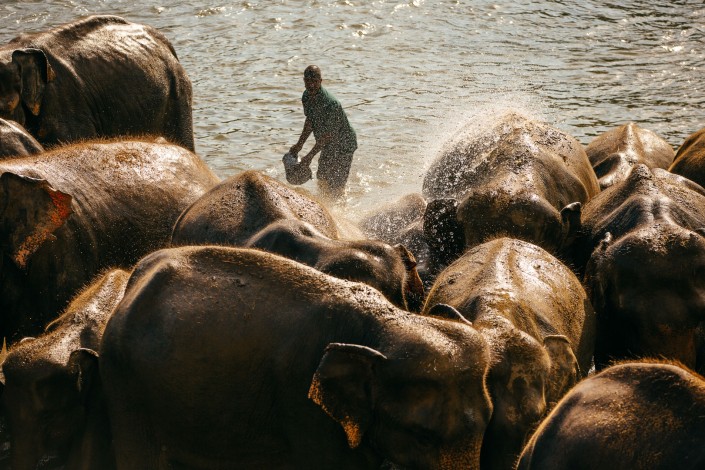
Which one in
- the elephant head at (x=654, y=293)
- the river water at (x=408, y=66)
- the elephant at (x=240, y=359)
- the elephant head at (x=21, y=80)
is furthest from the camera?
the river water at (x=408, y=66)

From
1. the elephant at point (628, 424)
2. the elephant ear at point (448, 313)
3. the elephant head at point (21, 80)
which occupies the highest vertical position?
the elephant at point (628, 424)

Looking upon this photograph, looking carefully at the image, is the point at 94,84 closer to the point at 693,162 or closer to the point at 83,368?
the point at 83,368

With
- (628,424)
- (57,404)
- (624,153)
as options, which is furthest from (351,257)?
(624,153)

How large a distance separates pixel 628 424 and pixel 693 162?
5.79 meters

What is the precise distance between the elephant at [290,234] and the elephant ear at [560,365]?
0.78 metres

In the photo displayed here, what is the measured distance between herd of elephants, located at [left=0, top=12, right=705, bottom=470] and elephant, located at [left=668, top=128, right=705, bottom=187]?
83 cm

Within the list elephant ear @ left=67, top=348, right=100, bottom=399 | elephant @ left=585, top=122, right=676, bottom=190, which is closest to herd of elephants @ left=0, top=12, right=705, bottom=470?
elephant ear @ left=67, top=348, right=100, bottom=399

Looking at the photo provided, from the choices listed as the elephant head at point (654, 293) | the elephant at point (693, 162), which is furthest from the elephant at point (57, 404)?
the elephant at point (693, 162)

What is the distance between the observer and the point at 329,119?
38.6ft

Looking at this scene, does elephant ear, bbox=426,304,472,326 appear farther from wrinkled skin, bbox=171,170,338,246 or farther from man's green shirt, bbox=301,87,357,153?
man's green shirt, bbox=301,87,357,153

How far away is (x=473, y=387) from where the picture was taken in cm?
439

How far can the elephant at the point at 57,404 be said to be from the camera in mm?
5062

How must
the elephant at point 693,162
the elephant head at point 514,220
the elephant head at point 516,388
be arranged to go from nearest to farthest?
the elephant head at point 516,388 < the elephant head at point 514,220 < the elephant at point 693,162

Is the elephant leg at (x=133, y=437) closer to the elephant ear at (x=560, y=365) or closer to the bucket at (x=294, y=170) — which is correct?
the elephant ear at (x=560, y=365)
